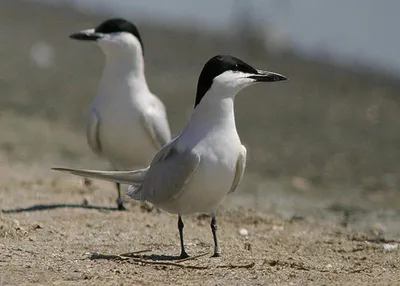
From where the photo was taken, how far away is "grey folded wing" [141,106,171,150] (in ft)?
26.8

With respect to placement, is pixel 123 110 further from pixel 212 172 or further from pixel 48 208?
pixel 212 172

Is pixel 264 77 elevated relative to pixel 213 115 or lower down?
elevated

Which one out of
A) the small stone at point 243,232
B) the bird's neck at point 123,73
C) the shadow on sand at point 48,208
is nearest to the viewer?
the small stone at point 243,232

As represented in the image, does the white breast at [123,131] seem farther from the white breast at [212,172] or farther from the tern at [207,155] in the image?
the white breast at [212,172]

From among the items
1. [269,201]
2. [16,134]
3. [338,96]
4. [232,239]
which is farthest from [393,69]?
[232,239]

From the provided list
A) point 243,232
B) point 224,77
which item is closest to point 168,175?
point 224,77

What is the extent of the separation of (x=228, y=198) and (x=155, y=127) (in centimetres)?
167

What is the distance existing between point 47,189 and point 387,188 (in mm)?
3456

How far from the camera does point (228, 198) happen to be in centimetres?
962

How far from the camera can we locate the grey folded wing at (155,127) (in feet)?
26.8

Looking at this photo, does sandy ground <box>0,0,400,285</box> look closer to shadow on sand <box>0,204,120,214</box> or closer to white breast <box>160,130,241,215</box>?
shadow on sand <box>0,204,120,214</box>

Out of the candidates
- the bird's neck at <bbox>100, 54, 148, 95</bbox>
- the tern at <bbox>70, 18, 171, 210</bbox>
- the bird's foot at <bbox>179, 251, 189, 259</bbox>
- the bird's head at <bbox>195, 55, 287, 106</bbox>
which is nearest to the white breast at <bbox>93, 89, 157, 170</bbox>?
the tern at <bbox>70, 18, 171, 210</bbox>

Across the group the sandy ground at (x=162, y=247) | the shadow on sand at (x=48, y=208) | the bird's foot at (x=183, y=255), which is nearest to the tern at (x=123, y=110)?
the shadow on sand at (x=48, y=208)

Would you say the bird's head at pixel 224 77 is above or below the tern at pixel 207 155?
above
